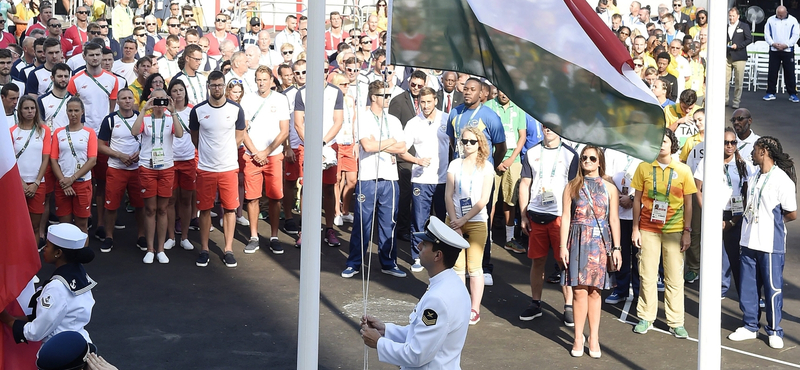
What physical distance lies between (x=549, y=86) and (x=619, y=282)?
5059mm

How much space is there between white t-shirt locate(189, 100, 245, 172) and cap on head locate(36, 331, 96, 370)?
6.54 m

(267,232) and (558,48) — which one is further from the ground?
(558,48)

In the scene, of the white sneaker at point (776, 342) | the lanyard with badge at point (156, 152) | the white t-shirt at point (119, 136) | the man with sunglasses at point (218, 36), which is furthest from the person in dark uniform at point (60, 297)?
the man with sunglasses at point (218, 36)

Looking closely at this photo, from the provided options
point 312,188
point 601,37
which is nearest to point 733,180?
point 601,37

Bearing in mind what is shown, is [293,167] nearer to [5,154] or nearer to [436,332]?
[5,154]

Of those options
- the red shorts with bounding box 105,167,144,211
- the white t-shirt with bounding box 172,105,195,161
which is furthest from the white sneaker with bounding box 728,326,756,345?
the red shorts with bounding box 105,167,144,211

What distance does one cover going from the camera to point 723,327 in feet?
29.2

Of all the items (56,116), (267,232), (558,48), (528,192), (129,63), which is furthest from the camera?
(129,63)

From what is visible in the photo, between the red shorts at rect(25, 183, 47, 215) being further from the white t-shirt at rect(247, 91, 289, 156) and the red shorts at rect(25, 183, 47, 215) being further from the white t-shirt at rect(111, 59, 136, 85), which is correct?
the white t-shirt at rect(111, 59, 136, 85)

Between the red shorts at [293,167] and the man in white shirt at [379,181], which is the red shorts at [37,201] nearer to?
the red shorts at [293,167]

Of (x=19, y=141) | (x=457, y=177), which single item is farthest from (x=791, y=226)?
(x=19, y=141)

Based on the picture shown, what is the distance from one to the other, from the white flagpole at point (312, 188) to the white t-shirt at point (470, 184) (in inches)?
161

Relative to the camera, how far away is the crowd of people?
852 cm

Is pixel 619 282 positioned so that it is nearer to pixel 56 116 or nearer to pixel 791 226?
pixel 791 226
